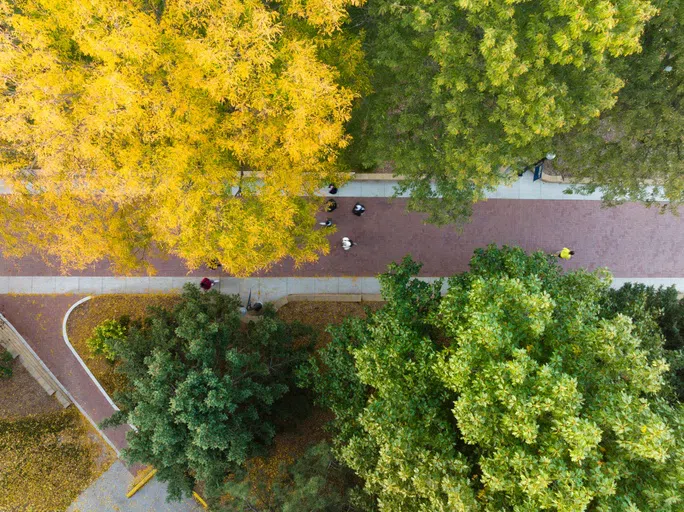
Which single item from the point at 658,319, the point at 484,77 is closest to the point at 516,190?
the point at 658,319

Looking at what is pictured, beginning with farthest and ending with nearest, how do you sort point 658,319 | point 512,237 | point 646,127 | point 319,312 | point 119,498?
point 512,237
point 319,312
point 119,498
point 658,319
point 646,127

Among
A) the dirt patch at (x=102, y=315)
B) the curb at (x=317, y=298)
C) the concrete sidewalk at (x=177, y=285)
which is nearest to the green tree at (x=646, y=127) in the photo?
the curb at (x=317, y=298)

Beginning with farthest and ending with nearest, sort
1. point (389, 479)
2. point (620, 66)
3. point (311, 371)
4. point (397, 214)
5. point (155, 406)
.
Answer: point (397, 214) → point (311, 371) → point (155, 406) → point (620, 66) → point (389, 479)

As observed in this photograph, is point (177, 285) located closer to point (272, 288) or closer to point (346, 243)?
point (272, 288)

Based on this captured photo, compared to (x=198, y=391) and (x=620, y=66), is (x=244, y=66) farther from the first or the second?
(x=620, y=66)

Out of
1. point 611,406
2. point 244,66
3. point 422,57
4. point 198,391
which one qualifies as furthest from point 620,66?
point 198,391

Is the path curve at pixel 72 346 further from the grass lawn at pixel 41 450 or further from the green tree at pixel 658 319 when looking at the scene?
the green tree at pixel 658 319

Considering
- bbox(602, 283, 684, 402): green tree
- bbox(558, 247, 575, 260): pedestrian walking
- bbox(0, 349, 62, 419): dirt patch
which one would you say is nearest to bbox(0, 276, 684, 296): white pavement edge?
bbox(558, 247, 575, 260): pedestrian walking
